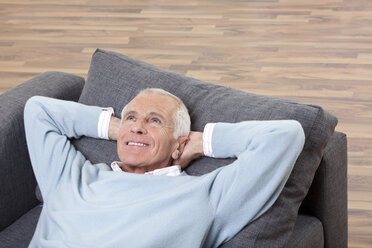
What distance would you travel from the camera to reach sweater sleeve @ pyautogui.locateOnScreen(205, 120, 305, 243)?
1.96 m

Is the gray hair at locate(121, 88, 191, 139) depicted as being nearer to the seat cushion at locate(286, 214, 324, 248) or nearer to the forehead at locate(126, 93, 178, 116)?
the forehead at locate(126, 93, 178, 116)

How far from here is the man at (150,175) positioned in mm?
1972

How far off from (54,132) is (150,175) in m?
0.42

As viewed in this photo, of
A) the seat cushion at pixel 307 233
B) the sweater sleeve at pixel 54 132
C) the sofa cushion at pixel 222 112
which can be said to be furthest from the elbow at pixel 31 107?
the seat cushion at pixel 307 233

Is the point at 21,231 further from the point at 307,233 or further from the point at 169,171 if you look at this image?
the point at 307,233

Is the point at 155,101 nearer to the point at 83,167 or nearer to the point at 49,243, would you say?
the point at 83,167

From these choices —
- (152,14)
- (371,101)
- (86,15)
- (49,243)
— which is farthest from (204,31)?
(49,243)

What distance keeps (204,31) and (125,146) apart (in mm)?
2568

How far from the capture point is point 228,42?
446 cm

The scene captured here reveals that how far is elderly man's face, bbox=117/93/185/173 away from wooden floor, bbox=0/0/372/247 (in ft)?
4.30

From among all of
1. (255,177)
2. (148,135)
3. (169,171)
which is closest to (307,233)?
(255,177)

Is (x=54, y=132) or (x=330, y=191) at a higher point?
(x=54, y=132)

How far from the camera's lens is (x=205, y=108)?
2268mm

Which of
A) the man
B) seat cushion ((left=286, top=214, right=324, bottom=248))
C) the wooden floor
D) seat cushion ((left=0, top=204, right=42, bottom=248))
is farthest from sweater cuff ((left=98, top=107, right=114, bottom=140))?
the wooden floor
